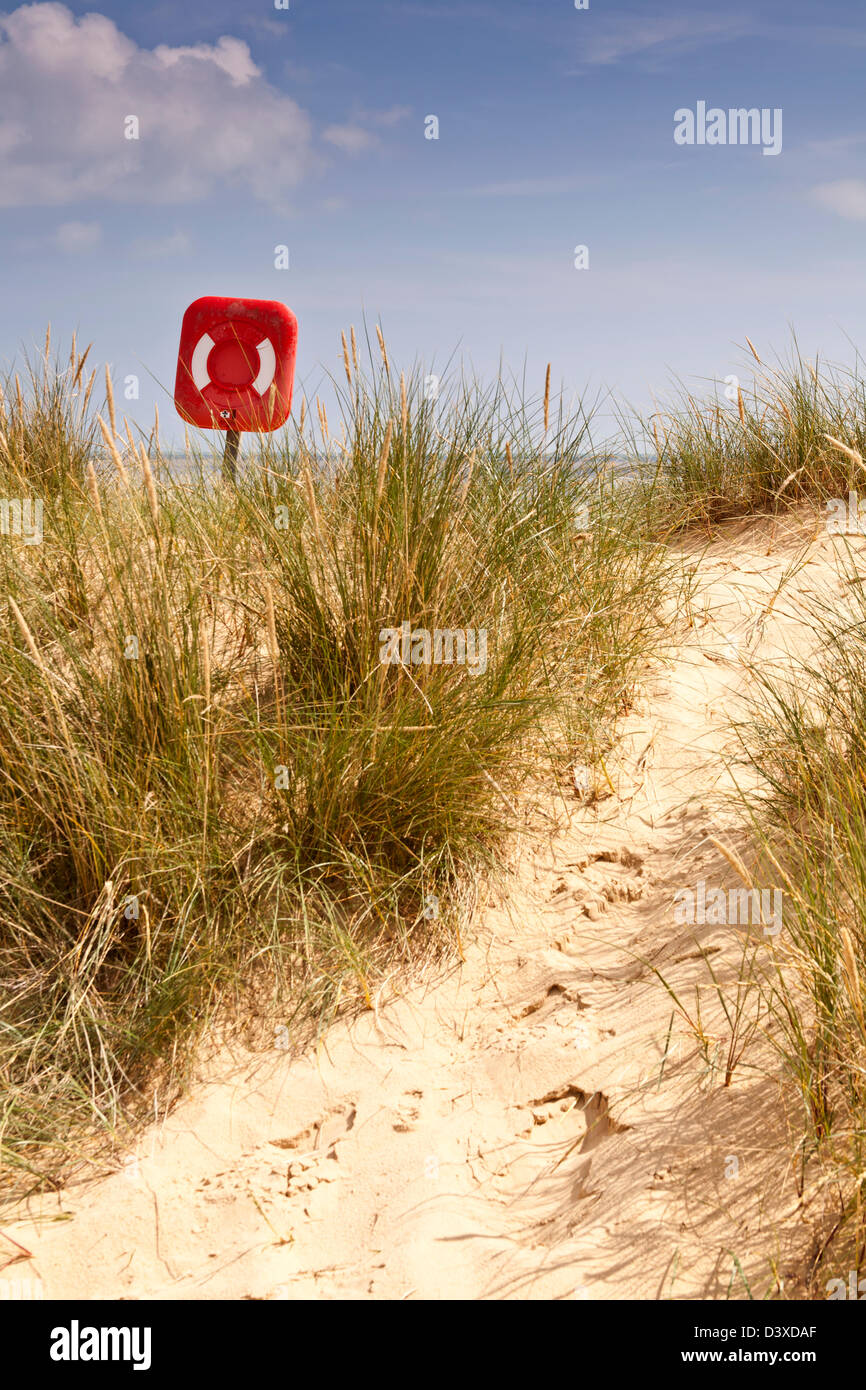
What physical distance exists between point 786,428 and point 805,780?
3.42 meters

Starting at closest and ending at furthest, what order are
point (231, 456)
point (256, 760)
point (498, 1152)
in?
point (498, 1152) < point (256, 760) < point (231, 456)

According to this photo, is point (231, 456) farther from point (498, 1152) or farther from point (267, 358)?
point (498, 1152)

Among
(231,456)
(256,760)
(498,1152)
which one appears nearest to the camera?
(498,1152)

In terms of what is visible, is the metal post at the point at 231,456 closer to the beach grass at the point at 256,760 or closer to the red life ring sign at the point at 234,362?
the red life ring sign at the point at 234,362

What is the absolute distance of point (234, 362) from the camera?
13.6ft

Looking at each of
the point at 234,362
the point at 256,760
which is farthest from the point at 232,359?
the point at 256,760

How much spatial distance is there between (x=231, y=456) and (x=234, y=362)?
18.3 inches

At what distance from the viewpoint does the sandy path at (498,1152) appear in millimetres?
1718

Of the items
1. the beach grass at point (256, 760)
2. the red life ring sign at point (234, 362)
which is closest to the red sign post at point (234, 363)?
the red life ring sign at point (234, 362)

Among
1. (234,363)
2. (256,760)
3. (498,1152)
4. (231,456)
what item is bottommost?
(498,1152)

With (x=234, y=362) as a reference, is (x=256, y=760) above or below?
below

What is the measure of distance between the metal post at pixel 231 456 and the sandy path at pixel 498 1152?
208 cm
